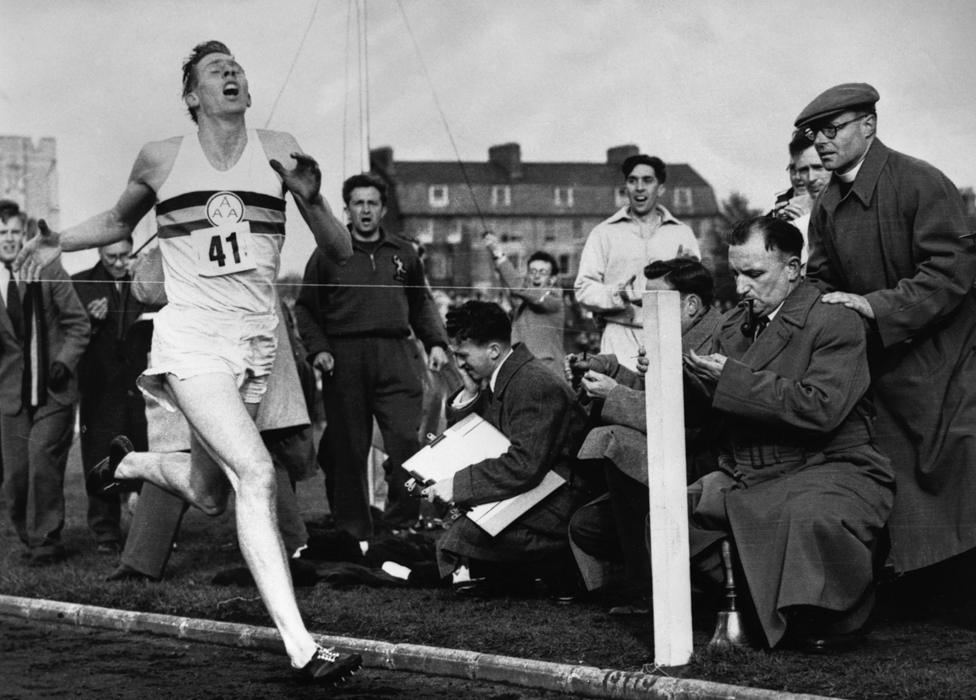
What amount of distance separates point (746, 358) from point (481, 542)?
1784mm

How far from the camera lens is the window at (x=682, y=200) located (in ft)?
26.4

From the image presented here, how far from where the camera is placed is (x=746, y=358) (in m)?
6.39

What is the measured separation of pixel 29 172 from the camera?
31.7ft

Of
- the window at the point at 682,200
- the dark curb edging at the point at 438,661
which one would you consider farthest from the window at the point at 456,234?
the dark curb edging at the point at 438,661

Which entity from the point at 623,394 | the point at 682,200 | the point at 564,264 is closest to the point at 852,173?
the point at 623,394

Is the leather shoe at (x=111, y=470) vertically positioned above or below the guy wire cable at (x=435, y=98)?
below

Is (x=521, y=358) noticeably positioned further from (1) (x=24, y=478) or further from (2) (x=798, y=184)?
(1) (x=24, y=478)

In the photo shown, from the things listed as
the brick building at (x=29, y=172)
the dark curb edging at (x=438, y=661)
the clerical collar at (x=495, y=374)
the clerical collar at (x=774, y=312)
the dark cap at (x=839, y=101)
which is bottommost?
the dark curb edging at (x=438, y=661)

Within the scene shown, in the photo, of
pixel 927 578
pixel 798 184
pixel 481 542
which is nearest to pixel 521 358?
pixel 481 542

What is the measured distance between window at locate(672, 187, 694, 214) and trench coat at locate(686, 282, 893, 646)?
1.76m

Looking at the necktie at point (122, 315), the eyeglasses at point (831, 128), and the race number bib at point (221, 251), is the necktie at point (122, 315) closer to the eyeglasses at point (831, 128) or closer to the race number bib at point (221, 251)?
the race number bib at point (221, 251)

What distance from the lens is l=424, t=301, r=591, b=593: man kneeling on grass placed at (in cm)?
746

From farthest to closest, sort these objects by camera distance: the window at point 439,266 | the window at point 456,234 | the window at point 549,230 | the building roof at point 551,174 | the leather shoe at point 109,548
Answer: the leather shoe at point 109,548 < the window at point 439,266 < the window at point 456,234 < the window at point 549,230 < the building roof at point 551,174

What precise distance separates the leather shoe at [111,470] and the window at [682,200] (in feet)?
9.48
